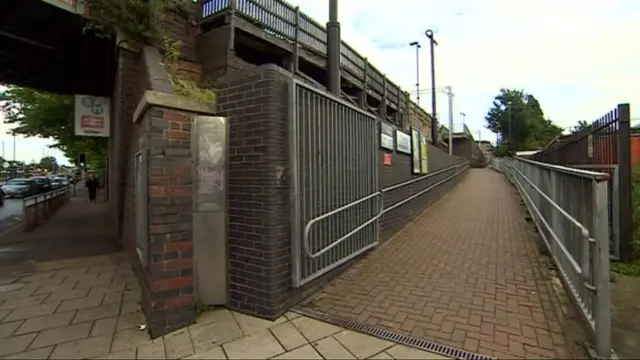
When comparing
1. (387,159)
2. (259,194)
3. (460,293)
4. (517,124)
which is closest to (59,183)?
(387,159)

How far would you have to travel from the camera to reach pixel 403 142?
8008 mm

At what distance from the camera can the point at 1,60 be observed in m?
10.4

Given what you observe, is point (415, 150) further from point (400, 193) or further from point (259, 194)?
point (259, 194)

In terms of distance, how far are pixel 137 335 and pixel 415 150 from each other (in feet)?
23.4

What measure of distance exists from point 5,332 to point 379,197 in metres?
4.82

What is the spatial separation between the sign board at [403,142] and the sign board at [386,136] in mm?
374

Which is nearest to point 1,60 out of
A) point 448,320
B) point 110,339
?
point 110,339

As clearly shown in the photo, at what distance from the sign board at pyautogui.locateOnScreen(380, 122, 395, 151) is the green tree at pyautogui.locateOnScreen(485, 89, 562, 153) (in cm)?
4452

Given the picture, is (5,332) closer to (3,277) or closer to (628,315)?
(3,277)

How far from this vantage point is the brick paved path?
10.1 feet

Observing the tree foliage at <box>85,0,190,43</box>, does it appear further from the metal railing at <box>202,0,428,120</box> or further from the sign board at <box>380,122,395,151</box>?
the sign board at <box>380,122,395,151</box>

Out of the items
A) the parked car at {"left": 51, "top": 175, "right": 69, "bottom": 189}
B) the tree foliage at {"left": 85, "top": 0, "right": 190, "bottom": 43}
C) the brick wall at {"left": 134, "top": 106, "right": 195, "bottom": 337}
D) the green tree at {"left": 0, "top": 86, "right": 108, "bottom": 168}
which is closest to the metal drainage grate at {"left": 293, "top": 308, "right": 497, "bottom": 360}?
the brick wall at {"left": 134, "top": 106, "right": 195, "bottom": 337}

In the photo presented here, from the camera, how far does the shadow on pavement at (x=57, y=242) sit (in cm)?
696

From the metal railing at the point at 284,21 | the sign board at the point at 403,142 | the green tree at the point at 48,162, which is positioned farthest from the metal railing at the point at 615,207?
the green tree at the point at 48,162
